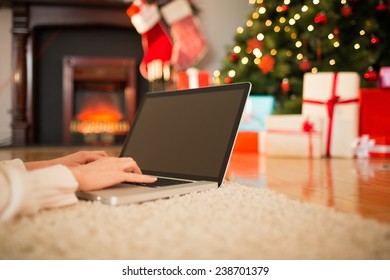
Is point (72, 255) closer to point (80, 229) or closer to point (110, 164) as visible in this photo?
point (80, 229)

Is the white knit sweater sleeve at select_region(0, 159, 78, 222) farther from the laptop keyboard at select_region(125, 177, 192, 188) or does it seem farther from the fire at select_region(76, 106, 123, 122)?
the fire at select_region(76, 106, 123, 122)

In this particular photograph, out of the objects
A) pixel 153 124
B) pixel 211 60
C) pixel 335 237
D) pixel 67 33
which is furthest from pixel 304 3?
pixel 335 237

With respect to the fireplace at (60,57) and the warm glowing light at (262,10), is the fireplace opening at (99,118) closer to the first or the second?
the fireplace at (60,57)

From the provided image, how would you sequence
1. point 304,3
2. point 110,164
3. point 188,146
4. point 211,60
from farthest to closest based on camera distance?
point 211,60 < point 304,3 < point 188,146 < point 110,164

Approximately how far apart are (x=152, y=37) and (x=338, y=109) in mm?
1803

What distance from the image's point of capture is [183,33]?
125 inches

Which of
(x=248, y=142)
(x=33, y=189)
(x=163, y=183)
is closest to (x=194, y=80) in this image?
(x=248, y=142)

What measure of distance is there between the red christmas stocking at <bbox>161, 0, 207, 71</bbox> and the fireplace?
1.14 feet

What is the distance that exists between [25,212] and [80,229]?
0.10 meters

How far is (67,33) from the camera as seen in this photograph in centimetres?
326

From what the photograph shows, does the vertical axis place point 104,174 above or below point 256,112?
below

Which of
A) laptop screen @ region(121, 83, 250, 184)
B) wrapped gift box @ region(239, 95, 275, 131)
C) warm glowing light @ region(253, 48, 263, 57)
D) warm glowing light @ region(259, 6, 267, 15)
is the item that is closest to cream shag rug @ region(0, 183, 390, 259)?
laptop screen @ region(121, 83, 250, 184)

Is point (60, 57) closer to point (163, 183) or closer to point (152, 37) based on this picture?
point (152, 37)

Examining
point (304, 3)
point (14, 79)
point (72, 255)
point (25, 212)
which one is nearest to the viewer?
point (72, 255)
